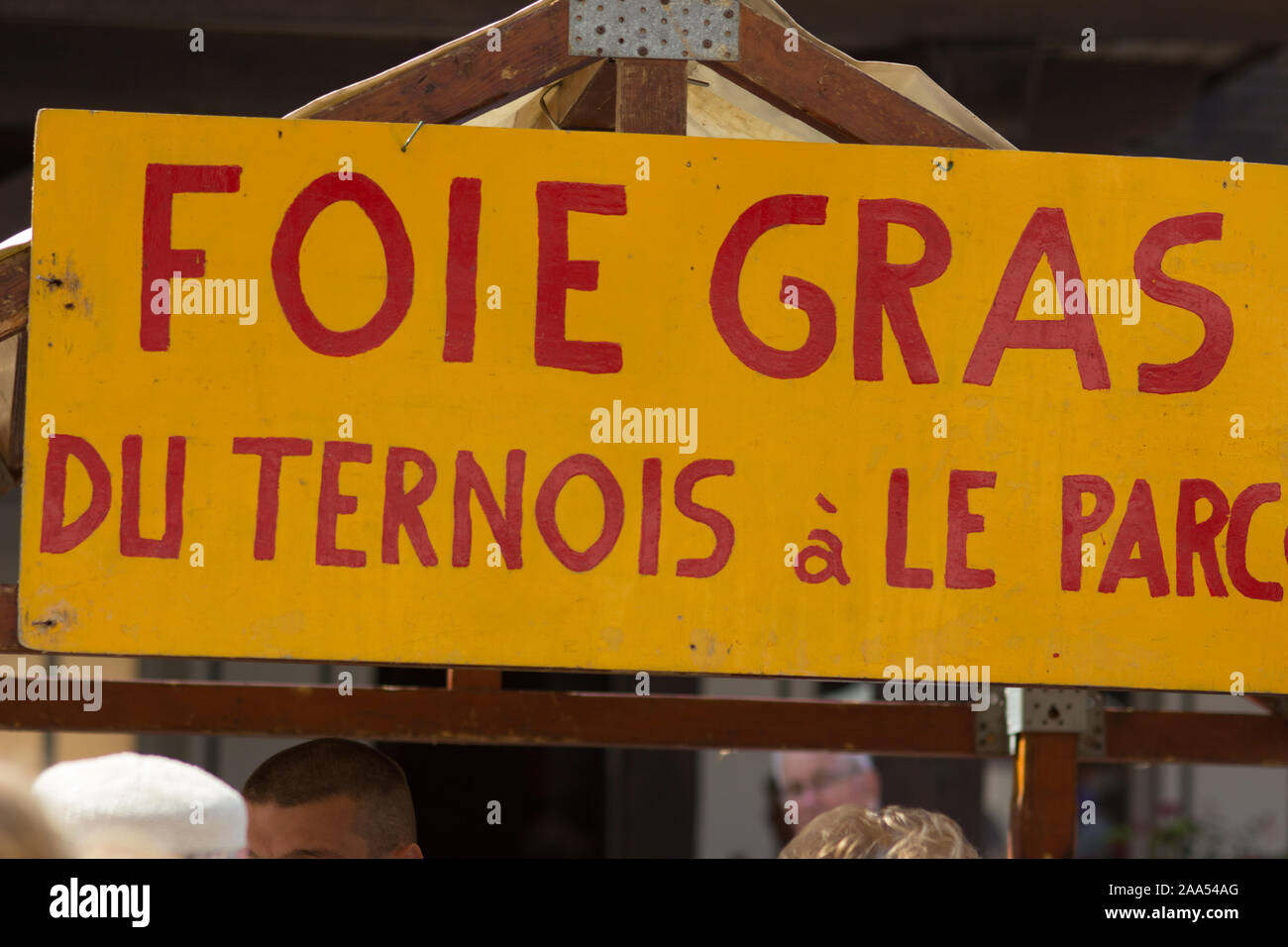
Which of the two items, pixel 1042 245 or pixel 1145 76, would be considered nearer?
pixel 1042 245

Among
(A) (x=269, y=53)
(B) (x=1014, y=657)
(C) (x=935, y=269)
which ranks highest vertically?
(A) (x=269, y=53)

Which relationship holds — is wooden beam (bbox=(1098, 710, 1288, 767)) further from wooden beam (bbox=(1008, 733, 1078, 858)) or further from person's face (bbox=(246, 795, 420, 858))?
person's face (bbox=(246, 795, 420, 858))

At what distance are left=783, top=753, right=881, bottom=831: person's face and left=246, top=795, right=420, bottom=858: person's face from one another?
2.26 meters

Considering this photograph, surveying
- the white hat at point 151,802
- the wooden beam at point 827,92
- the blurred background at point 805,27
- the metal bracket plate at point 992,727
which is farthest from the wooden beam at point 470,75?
the blurred background at point 805,27

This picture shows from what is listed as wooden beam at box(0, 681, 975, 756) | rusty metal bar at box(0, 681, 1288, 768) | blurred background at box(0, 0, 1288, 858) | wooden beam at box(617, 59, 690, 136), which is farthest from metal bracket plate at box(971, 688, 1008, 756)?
wooden beam at box(617, 59, 690, 136)

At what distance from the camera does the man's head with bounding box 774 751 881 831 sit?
5.03m

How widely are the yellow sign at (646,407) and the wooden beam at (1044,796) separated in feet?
4.72

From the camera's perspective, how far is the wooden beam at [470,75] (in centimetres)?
213

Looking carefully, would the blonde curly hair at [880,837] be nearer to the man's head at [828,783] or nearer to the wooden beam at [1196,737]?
the wooden beam at [1196,737]

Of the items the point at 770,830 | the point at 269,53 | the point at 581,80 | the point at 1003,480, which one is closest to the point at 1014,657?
the point at 1003,480

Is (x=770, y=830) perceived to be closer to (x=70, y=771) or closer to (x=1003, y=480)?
(x=70, y=771)

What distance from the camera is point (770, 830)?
296 inches

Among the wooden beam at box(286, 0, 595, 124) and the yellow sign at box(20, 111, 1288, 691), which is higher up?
the wooden beam at box(286, 0, 595, 124)

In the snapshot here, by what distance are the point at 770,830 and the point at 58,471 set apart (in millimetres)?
5925
